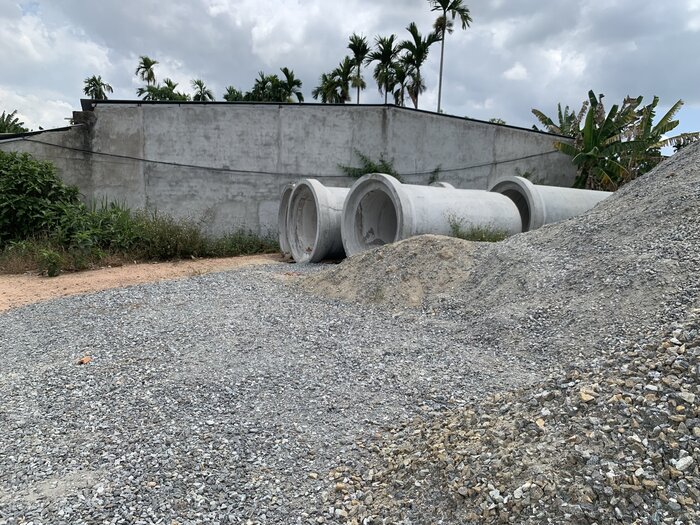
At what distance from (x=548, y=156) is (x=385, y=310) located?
11.9m

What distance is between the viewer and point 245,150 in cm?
1316

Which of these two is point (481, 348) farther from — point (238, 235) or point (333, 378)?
point (238, 235)

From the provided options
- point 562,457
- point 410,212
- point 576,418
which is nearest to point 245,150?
point 410,212

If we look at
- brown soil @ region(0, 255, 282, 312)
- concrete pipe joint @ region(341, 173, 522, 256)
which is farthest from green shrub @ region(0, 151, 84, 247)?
concrete pipe joint @ region(341, 173, 522, 256)

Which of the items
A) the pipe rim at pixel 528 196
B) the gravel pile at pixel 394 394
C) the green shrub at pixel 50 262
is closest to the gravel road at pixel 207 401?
the gravel pile at pixel 394 394

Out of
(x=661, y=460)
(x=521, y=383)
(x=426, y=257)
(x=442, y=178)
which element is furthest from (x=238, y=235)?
(x=661, y=460)

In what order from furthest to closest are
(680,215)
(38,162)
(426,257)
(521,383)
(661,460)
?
1. (38,162)
2. (426,257)
3. (680,215)
4. (521,383)
5. (661,460)

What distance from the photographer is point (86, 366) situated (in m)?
4.18

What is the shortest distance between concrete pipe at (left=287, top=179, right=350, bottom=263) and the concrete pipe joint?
1.56 feet

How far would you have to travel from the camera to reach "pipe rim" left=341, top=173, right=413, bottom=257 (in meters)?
8.48

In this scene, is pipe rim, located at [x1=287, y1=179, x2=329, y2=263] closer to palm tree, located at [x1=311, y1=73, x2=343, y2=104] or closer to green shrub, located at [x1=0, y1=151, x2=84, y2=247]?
green shrub, located at [x1=0, y1=151, x2=84, y2=247]

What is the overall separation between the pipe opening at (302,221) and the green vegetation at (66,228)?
2229 millimetres

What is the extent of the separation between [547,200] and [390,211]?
3.56 meters

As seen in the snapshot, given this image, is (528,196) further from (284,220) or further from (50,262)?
(50,262)
